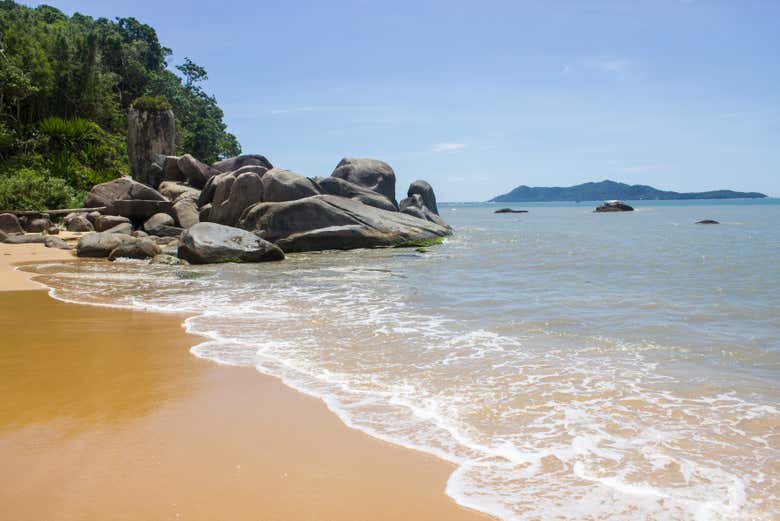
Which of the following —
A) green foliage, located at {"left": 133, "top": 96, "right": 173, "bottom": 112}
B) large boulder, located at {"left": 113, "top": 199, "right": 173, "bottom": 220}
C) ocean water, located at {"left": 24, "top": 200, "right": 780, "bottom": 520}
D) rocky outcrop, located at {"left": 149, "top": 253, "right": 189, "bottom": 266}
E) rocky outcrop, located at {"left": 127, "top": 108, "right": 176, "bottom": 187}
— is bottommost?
ocean water, located at {"left": 24, "top": 200, "right": 780, "bottom": 520}

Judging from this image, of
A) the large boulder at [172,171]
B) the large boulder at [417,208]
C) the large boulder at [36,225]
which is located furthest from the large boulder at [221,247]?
the large boulder at [417,208]

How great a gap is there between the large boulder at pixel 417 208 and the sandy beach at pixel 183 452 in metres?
24.0

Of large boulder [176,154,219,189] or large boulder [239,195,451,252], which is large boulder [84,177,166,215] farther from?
large boulder [239,195,451,252]

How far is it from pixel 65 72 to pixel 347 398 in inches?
1385

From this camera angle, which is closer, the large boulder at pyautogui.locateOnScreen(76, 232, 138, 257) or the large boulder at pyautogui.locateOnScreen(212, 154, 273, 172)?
the large boulder at pyautogui.locateOnScreen(76, 232, 138, 257)

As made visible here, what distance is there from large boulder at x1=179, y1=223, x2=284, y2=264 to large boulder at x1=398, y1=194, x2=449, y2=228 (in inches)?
531

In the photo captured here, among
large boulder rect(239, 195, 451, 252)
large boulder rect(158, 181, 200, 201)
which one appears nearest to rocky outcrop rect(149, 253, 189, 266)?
large boulder rect(239, 195, 451, 252)

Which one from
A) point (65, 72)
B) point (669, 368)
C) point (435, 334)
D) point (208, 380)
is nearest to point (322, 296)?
point (435, 334)

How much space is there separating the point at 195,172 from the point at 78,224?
5878 mm

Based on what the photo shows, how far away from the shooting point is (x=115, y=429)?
4.23m

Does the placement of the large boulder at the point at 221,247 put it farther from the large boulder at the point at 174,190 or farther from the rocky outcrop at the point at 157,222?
the large boulder at the point at 174,190

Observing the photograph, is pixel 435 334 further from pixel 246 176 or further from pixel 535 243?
pixel 535 243

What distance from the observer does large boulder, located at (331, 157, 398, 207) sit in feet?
88.2

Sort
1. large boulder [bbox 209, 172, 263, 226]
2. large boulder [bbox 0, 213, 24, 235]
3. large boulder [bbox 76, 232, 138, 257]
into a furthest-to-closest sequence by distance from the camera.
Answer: large boulder [bbox 209, 172, 263, 226] < large boulder [bbox 0, 213, 24, 235] < large boulder [bbox 76, 232, 138, 257]
